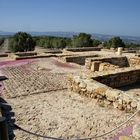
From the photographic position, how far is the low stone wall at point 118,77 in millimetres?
9547

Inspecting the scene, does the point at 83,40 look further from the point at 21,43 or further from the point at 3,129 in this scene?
the point at 3,129

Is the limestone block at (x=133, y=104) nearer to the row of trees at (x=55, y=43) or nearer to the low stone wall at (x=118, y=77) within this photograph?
the low stone wall at (x=118, y=77)

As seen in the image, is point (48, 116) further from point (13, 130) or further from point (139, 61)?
point (139, 61)

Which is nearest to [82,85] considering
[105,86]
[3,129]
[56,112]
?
[105,86]

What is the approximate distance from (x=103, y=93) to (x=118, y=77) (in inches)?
99.0

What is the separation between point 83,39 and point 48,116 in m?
31.4

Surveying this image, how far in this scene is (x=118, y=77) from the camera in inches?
392

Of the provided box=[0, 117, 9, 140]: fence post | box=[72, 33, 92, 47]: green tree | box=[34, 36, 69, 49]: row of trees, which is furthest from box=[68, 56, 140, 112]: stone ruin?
box=[34, 36, 69, 49]: row of trees

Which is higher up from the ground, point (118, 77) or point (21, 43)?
point (21, 43)

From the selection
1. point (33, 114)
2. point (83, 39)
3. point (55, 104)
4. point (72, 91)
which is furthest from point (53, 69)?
point (83, 39)

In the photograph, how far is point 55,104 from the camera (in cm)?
783

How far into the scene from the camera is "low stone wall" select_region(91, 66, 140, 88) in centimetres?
955

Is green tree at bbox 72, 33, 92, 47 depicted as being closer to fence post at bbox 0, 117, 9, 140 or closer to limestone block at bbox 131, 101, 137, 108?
limestone block at bbox 131, 101, 137, 108

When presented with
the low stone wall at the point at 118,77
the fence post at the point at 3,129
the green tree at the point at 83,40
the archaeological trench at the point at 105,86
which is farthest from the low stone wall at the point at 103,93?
the green tree at the point at 83,40
